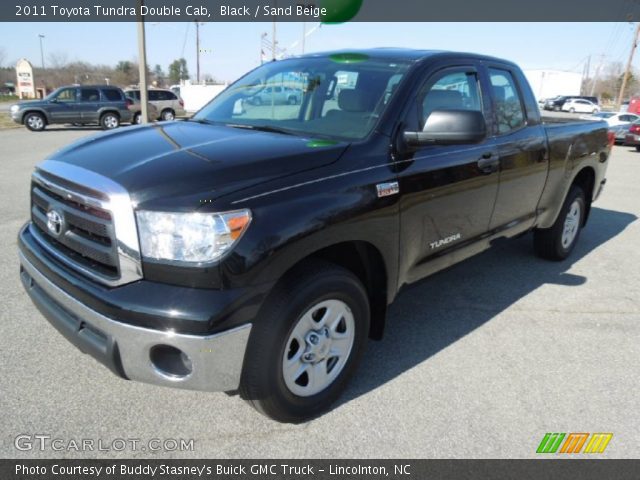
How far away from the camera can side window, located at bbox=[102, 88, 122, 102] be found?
21.2 m

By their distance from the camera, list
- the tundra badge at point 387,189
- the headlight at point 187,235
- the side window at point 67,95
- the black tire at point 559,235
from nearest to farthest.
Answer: the headlight at point 187,235 → the tundra badge at point 387,189 → the black tire at point 559,235 → the side window at point 67,95

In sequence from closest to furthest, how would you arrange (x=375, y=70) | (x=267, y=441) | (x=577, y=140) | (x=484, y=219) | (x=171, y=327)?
(x=171, y=327) → (x=267, y=441) → (x=375, y=70) → (x=484, y=219) → (x=577, y=140)

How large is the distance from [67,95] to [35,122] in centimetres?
169

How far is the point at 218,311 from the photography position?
2.03 meters

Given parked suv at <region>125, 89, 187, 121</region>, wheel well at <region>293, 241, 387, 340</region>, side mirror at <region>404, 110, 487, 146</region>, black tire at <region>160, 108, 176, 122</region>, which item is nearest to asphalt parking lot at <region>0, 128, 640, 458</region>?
wheel well at <region>293, 241, 387, 340</region>

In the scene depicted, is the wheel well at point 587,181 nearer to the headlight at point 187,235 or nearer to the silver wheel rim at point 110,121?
the headlight at point 187,235

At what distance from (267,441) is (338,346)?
23.8 inches

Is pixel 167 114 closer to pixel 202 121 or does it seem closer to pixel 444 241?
pixel 202 121

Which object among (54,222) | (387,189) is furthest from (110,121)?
(387,189)

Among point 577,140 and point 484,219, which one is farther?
point 577,140

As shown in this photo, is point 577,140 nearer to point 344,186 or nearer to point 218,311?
point 344,186

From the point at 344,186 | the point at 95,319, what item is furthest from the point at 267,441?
the point at 344,186

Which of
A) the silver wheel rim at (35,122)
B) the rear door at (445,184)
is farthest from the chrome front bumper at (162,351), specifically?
the silver wheel rim at (35,122)
